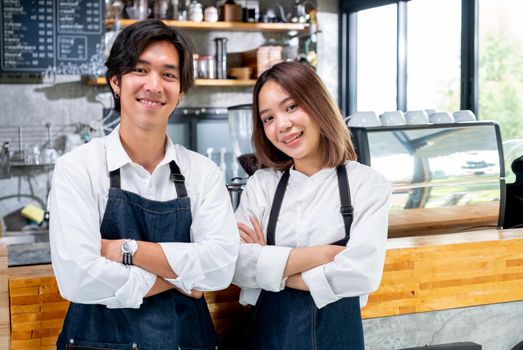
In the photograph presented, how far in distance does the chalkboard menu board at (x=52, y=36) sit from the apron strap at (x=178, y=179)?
3.70m

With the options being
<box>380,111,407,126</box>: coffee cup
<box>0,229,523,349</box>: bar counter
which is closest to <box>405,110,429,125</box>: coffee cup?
<box>380,111,407,126</box>: coffee cup

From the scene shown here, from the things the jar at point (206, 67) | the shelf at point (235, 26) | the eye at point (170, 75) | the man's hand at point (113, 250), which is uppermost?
the shelf at point (235, 26)

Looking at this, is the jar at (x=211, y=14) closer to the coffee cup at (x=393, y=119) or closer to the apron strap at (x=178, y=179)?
the coffee cup at (x=393, y=119)

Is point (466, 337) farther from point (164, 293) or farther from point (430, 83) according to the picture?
point (430, 83)

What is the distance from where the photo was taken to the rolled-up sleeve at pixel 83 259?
4.86 ft

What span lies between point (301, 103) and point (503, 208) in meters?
1.14

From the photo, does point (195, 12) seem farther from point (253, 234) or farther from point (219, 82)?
point (253, 234)

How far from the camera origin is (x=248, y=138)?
2.70 metres

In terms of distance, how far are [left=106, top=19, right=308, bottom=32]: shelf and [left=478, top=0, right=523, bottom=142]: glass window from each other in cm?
167

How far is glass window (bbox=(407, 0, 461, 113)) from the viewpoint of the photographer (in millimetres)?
4691

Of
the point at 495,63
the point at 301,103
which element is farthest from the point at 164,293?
the point at 495,63

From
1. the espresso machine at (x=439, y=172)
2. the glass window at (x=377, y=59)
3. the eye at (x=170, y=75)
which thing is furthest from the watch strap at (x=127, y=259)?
the glass window at (x=377, y=59)

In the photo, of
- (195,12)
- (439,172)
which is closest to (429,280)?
(439,172)

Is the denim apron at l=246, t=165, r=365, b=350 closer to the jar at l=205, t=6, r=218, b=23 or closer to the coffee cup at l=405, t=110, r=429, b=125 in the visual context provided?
the coffee cup at l=405, t=110, r=429, b=125
